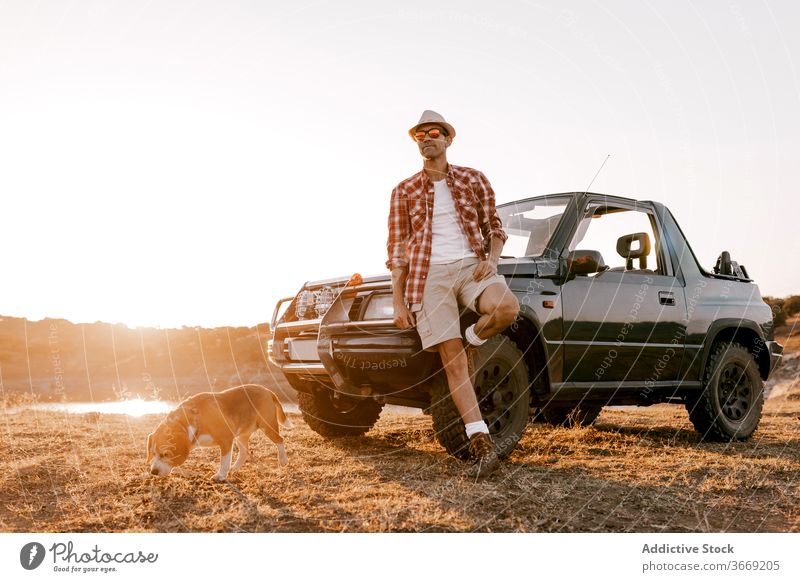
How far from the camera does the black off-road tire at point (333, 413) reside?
5.73 metres

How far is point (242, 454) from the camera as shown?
14.7 ft

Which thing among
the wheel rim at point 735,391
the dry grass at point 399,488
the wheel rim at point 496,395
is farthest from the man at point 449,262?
the wheel rim at point 735,391

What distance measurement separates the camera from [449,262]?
425 cm

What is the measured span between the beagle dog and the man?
4.01ft

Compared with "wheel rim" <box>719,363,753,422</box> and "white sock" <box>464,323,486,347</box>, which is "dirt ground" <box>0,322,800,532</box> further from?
"white sock" <box>464,323,486,347</box>

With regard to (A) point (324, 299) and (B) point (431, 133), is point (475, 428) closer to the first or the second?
(A) point (324, 299)

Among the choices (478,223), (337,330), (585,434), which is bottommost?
(585,434)

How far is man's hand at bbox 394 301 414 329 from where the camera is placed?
419 cm

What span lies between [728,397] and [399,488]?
410 centimetres

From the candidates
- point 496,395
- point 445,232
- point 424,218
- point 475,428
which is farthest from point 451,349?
point 424,218

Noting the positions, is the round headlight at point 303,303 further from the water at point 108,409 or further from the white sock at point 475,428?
the water at point 108,409
